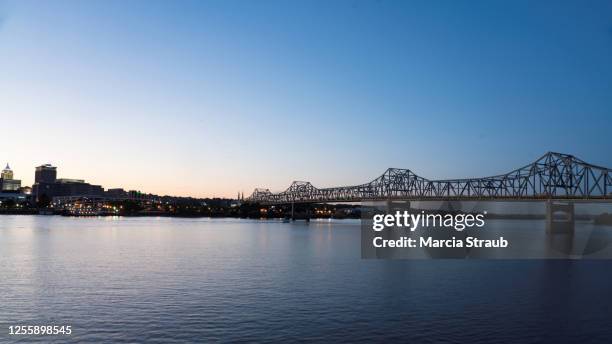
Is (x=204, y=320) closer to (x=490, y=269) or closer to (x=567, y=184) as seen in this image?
(x=490, y=269)

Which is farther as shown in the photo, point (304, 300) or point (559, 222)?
point (559, 222)

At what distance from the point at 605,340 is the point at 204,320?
58.4 ft

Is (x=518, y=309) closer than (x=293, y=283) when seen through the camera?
Yes

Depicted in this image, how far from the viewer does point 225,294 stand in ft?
109

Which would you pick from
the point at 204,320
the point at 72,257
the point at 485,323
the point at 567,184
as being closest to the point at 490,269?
the point at 485,323

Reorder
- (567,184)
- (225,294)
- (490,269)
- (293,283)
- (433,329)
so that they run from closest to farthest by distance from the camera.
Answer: (433,329)
(225,294)
(293,283)
(490,269)
(567,184)

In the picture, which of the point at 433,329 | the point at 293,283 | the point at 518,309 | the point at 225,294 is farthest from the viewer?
the point at 293,283

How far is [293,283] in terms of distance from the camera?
1515 inches

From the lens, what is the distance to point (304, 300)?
31531 mm

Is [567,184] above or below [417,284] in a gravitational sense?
above

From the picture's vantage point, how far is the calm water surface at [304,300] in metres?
24.1

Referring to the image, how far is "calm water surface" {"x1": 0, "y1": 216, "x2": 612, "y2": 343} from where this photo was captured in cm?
2406

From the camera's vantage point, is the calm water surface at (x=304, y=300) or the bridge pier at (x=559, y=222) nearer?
the calm water surface at (x=304, y=300)

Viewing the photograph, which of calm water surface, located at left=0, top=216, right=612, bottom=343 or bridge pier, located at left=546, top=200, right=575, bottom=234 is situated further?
bridge pier, located at left=546, top=200, right=575, bottom=234
